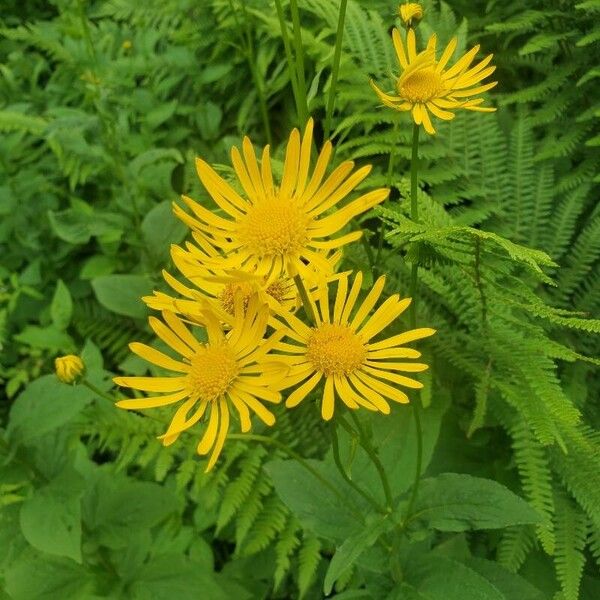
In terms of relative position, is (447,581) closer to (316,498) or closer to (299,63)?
(316,498)

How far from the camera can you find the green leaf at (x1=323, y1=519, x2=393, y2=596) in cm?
100

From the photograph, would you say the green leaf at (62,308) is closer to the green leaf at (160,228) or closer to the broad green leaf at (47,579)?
the green leaf at (160,228)

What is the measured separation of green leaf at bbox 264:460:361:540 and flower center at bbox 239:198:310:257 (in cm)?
45

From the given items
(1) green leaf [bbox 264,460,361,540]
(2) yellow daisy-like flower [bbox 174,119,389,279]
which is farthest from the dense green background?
(2) yellow daisy-like flower [bbox 174,119,389,279]

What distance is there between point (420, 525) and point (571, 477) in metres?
0.48

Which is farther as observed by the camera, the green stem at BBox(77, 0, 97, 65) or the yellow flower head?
the green stem at BBox(77, 0, 97, 65)

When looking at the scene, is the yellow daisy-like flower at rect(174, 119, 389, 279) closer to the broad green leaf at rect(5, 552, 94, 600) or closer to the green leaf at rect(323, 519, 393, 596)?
the green leaf at rect(323, 519, 393, 596)

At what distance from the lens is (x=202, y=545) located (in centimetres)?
171

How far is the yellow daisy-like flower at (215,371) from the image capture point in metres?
0.90

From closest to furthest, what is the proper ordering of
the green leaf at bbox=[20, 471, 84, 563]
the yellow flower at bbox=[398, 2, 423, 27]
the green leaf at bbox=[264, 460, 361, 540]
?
the yellow flower at bbox=[398, 2, 423, 27]
the green leaf at bbox=[264, 460, 361, 540]
the green leaf at bbox=[20, 471, 84, 563]

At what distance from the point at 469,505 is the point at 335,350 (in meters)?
0.37

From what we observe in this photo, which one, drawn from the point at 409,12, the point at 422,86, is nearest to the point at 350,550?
the point at 422,86

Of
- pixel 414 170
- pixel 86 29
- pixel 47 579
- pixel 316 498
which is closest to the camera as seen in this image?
pixel 414 170

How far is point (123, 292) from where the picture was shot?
1.99 meters
